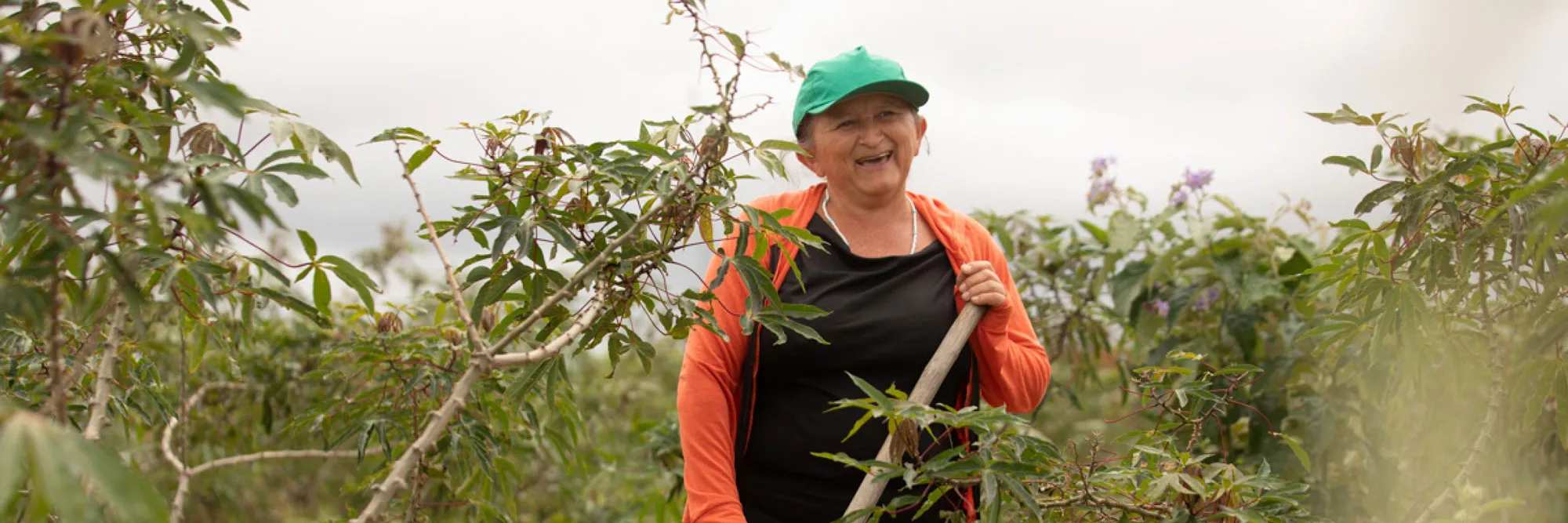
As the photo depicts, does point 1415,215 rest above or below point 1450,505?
above

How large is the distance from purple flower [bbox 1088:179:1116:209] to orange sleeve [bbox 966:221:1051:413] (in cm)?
134

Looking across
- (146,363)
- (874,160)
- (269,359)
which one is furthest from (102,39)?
(269,359)

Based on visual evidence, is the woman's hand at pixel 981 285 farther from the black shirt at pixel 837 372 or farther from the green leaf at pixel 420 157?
the green leaf at pixel 420 157

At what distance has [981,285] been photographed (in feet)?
5.85

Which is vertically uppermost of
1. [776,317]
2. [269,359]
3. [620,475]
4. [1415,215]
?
[1415,215]

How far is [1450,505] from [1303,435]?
118 cm

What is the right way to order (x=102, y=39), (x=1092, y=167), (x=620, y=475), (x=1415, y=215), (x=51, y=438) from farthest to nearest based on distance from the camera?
(x=620, y=475) < (x=1092, y=167) < (x=1415, y=215) < (x=102, y=39) < (x=51, y=438)

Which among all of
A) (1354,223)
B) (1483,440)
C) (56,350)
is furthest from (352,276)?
(1483,440)

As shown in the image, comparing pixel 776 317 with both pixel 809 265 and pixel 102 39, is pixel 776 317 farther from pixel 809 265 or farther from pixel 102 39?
pixel 102 39

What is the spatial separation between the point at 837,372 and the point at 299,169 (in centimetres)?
96

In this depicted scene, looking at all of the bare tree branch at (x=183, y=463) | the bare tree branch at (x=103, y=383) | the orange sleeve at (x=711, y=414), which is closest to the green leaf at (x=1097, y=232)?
the orange sleeve at (x=711, y=414)

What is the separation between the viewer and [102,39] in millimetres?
932

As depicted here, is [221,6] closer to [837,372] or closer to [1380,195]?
[837,372]

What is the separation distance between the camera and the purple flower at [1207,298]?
3.18 meters
